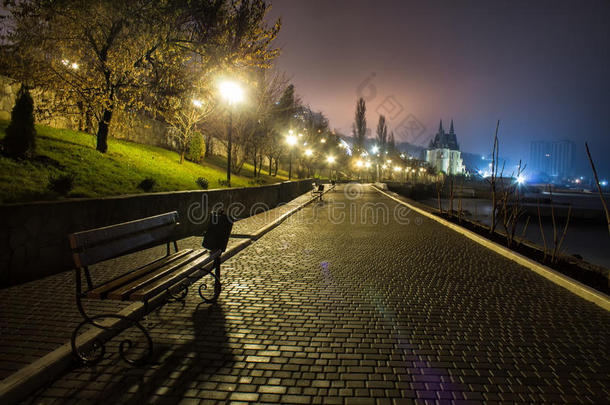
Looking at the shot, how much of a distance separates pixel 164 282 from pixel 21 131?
768 centimetres

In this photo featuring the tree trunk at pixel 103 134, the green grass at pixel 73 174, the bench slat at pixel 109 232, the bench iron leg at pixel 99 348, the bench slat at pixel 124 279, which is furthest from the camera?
the tree trunk at pixel 103 134

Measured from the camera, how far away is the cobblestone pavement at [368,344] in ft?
9.04

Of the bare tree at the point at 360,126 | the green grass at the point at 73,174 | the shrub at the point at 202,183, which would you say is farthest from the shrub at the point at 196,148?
the bare tree at the point at 360,126

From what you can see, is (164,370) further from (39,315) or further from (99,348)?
(39,315)

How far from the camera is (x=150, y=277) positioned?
3.84 metres

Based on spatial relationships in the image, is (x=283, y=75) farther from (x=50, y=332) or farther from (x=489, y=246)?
(x=50, y=332)

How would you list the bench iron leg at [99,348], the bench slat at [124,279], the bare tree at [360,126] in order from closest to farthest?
1. the bench iron leg at [99,348]
2. the bench slat at [124,279]
3. the bare tree at [360,126]

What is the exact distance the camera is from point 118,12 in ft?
36.0

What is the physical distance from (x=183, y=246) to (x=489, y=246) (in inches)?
310

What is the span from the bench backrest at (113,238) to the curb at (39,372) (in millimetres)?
749

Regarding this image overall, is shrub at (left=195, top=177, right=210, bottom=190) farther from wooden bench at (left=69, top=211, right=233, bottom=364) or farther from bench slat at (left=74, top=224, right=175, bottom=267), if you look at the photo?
bench slat at (left=74, top=224, right=175, bottom=267)

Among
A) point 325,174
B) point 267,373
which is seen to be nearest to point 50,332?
point 267,373

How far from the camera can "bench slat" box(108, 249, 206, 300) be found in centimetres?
328

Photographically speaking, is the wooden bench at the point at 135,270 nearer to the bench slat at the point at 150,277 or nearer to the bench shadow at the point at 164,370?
the bench slat at the point at 150,277
